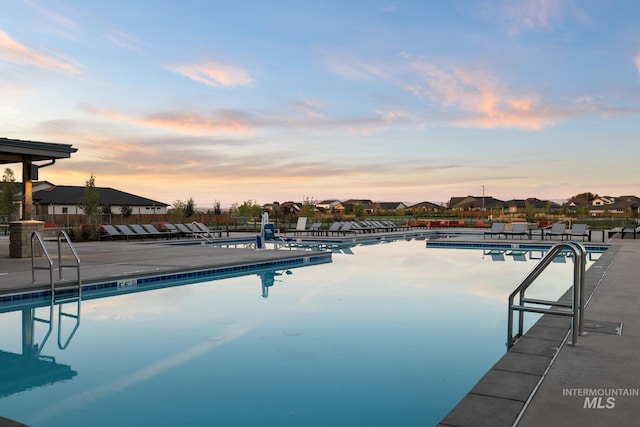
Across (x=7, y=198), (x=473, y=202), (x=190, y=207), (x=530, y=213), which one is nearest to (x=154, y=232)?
(x=190, y=207)

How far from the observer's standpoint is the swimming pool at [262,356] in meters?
4.17

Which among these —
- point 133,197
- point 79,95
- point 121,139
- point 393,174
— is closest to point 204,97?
point 79,95

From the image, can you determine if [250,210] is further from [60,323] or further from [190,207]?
[60,323]

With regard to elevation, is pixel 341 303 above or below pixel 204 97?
below

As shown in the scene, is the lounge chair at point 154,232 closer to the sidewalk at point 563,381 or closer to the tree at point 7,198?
the sidewalk at point 563,381

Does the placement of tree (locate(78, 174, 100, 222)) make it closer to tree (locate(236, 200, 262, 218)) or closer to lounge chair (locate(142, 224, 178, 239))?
tree (locate(236, 200, 262, 218))

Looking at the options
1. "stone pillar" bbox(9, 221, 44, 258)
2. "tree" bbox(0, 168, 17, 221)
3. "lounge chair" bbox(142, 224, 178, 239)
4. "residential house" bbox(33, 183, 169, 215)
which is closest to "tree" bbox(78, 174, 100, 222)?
"tree" bbox(0, 168, 17, 221)

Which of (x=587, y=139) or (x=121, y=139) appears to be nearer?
(x=587, y=139)

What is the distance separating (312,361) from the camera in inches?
217

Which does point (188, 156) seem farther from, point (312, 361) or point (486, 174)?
point (312, 361)

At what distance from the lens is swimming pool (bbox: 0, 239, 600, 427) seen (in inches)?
164

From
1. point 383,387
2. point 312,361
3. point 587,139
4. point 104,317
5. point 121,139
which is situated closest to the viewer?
point 383,387

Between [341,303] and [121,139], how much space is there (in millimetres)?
22270

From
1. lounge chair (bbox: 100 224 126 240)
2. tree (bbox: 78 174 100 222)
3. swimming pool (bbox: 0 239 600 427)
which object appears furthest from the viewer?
tree (bbox: 78 174 100 222)
